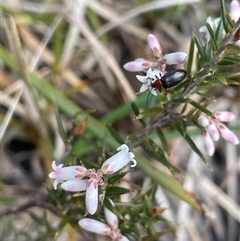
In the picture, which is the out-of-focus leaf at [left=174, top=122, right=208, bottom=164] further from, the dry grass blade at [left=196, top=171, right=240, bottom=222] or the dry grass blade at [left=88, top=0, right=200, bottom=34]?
the dry grass blade at [left=88, top=0, right=200, bottom=34]

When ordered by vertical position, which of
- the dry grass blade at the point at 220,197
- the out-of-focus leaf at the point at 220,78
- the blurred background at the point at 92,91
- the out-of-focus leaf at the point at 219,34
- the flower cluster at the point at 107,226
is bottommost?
the dry grass blade at the point at 220,197

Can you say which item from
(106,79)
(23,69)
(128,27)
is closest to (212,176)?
(106,79)

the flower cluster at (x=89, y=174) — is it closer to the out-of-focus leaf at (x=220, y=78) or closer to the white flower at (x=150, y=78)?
the white flower at (x=150, y=78)

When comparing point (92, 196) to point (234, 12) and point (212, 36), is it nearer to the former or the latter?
point (212, 36)

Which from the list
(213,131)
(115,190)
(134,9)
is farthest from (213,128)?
(134,9)

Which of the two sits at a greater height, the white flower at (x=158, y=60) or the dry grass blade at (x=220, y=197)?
the white flower at (x=158, y=60)

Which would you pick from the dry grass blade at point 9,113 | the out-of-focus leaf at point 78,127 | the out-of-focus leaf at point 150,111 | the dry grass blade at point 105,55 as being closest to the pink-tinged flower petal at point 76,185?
the out-of-focus leaf at point 150,111

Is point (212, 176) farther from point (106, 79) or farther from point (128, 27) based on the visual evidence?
point (128, 27)

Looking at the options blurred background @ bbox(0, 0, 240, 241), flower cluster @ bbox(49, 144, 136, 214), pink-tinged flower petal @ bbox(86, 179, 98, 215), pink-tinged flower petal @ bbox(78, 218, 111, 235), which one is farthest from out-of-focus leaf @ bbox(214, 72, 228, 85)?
blurred background @ bbox(0, 0, 240, 241)
